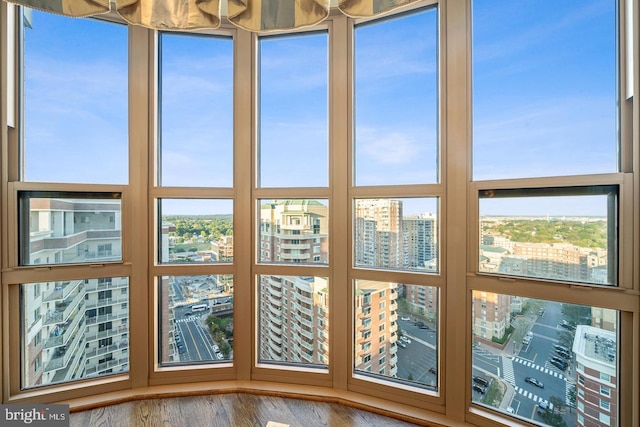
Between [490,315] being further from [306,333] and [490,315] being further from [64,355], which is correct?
[64,355]

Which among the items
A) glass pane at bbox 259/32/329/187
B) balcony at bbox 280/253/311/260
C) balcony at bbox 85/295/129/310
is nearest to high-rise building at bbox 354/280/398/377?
balcony at bbox 280/253/311/260

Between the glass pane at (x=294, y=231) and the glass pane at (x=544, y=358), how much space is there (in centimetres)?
91

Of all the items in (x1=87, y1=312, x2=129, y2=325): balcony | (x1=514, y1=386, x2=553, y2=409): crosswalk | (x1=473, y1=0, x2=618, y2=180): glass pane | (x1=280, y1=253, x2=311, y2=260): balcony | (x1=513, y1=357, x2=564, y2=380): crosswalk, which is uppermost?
(x1=473, y1=0, x2=618, y2=180): glass pane

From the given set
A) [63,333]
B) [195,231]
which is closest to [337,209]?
[195,231]

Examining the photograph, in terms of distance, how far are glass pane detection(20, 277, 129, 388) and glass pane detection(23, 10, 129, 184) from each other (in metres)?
0.64

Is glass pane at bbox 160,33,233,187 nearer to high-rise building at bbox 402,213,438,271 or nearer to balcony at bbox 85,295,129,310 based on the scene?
balcony at bbox 85,295,129,310

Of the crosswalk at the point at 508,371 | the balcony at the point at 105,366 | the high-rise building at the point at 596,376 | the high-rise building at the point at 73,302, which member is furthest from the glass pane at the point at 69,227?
the high-rise building at the point at 596,376

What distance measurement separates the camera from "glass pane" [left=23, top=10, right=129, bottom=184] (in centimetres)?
168

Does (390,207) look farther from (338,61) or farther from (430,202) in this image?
(338,61)

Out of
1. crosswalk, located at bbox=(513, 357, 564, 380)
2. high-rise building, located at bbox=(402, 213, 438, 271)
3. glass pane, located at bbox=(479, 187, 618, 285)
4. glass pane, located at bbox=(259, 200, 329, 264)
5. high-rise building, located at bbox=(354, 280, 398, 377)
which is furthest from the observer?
glass pane, located at bbox=(259, 200, 329, 264)

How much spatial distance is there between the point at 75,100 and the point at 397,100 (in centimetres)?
190

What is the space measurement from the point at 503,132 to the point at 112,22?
2318mm

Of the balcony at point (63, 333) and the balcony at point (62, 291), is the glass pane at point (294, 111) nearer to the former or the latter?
the balcony at point (62, 291)

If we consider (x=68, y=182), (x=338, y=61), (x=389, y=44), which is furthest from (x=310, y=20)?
(x=68, y=182)
